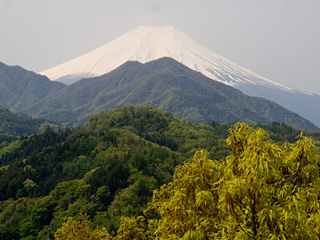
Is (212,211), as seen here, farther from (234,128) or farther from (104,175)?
(104,175)

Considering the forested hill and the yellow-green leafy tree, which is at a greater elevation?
the yellow-green leafy tree

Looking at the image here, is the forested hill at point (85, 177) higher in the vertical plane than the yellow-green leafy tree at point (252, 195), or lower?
lower

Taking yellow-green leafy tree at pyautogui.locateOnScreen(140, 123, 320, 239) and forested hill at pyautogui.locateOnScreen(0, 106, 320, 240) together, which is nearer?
yellow-green leafy tree at pyautogui.locateOnScreen(140, 123, 320, 239)

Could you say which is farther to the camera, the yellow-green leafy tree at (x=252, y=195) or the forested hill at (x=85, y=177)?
the forested hill at (x=85, y=177)

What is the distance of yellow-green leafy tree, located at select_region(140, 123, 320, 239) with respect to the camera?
993 centimetres

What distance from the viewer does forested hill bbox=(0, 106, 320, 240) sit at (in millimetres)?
62812

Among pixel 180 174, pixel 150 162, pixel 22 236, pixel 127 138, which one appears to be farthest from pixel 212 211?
pixel 127 138

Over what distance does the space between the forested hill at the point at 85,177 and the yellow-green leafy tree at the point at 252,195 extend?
22.8 meters

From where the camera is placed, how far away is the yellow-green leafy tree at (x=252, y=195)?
32.6ft

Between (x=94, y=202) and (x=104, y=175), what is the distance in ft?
36.9

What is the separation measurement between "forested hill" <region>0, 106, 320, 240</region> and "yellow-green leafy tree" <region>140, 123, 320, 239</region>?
2278cm

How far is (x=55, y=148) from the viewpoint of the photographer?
12056 cm

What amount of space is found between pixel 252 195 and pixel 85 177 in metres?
76.4

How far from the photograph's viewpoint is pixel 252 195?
34.1ft
